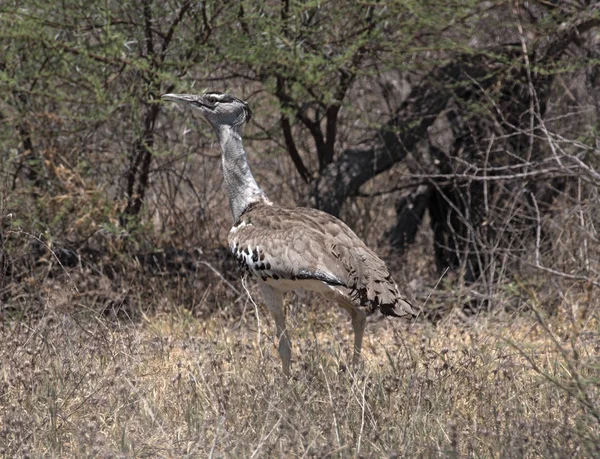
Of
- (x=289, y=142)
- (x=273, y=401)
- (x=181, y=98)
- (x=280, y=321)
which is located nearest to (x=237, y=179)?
(x=181, y=98)

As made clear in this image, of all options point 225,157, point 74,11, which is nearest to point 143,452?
point 225,157

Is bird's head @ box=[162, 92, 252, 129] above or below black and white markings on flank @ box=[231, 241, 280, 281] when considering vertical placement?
above

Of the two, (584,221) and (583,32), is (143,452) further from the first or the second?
(583,32)

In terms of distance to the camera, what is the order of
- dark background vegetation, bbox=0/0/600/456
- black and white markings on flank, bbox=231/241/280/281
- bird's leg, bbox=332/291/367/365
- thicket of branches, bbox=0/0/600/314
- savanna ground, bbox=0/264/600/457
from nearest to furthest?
savanna ground, bbox=0/264/600/457 → black and white markings on flank, bbox=231/241/280/281 → bird's leg, bbox=332/291/367/365 → dark background vegetation, bbox=0/0/600/456 → thicket of branches, bbox=0/0/600/314

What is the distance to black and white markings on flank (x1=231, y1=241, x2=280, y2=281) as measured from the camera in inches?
169

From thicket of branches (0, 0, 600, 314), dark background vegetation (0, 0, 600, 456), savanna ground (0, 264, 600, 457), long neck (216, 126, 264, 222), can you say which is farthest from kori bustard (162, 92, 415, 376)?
thicket of branches (0, 0, 600, 314)

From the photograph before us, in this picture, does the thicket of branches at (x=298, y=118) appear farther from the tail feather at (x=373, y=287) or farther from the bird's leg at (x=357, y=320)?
the tail feather at (x=373, y=287)

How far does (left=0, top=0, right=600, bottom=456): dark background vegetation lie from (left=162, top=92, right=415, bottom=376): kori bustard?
730 millimetres

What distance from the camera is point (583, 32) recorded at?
6516mm

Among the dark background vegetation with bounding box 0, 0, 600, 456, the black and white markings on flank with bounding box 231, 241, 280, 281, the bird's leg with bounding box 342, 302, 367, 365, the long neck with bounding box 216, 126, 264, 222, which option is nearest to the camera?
the black and white markings on flank with bounding box 231, 241, 280, 281

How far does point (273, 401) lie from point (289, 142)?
3.42 metres

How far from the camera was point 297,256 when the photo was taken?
4164mm

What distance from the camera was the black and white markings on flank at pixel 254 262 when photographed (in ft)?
14.1

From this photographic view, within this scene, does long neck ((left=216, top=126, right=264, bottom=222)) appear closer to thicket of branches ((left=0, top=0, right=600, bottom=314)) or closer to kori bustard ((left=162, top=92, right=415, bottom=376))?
kori bustard ((left=162, top=92, right=415, bottom=376))
